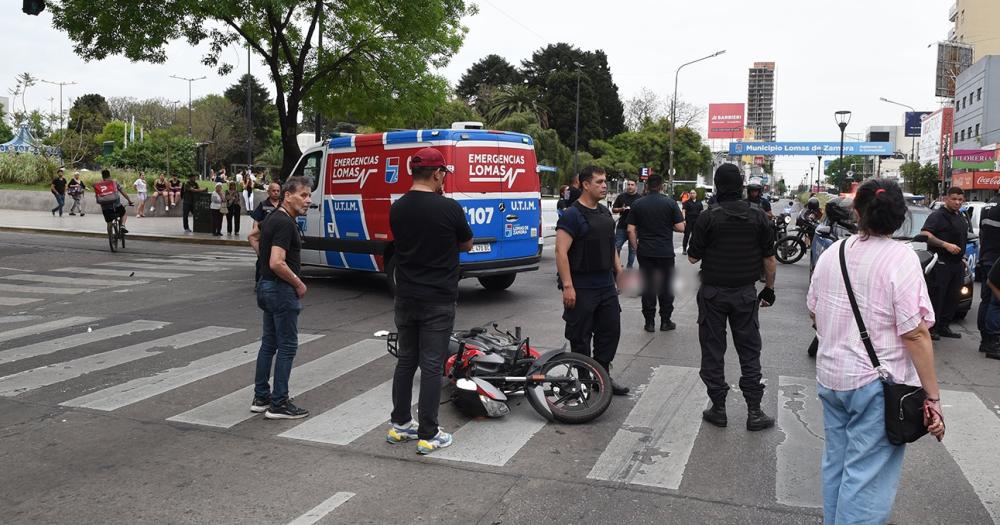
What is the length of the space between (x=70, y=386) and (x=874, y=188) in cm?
643

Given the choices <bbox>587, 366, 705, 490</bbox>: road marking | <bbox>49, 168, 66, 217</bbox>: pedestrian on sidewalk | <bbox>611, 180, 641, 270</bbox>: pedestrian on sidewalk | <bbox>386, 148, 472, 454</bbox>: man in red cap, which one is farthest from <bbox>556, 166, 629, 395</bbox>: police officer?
<bbox>49, 168, 66, 217</bbox>: pedestrian on sidewalk

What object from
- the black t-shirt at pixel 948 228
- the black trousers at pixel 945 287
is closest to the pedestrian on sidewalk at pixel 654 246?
the black t-shirt at pixel 948 228

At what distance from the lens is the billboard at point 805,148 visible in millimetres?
77331

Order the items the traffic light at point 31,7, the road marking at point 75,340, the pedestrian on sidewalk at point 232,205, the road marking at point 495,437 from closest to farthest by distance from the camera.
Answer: the road marking at point 495,437 < the road marking at point 75,340 < the traffic light at point 31,7 < the pedestrian on sidewalk at point 232,205

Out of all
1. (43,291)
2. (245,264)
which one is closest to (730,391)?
(43,291)

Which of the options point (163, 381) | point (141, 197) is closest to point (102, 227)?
point (141, 197)

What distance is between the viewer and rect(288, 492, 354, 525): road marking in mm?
4103

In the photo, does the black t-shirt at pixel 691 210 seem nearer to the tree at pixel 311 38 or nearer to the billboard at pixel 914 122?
the tree at pixel 311 38

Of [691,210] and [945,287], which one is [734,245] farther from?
[691,210]

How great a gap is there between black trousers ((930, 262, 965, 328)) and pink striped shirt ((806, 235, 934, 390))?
664 centimetres

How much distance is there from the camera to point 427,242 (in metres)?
4.98

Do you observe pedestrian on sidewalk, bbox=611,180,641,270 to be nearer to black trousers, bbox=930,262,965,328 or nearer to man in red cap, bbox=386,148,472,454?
black trousers, bbox=930,262,965,328

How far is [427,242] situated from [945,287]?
22.7 feet

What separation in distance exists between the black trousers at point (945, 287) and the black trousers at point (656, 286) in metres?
2.90
